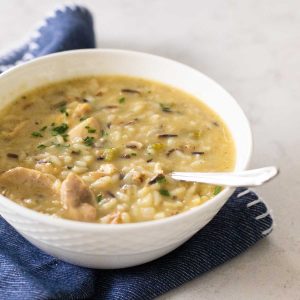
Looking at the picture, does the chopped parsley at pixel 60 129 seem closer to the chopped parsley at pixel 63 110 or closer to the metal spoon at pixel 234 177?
the chopped parsley at pixel 63 110

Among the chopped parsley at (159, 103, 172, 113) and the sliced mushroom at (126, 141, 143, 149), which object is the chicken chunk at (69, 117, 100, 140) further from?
the chopped parsley at (159, 103, 172, 113)

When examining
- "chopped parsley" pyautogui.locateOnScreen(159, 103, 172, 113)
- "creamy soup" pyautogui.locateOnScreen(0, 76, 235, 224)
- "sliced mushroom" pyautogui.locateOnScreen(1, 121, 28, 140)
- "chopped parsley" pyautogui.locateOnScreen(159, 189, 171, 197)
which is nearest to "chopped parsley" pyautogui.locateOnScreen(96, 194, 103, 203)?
"creamy soup" pyautogui.locateOnScreen(0, 76, 235, 224)

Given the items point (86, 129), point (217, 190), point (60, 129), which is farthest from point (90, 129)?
point (217, 190)

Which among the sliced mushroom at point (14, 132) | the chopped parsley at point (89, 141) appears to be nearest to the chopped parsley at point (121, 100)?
the chopped parsley at point (89, 141)

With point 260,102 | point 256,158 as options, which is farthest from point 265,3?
point 256,158

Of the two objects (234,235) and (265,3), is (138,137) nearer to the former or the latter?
(234,235)
